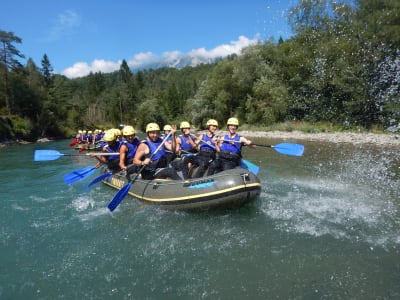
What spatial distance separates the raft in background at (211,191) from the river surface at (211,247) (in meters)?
0.28

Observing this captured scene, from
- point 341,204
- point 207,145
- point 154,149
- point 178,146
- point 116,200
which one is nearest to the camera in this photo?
point 116,200

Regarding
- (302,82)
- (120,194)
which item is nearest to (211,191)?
(120,194)

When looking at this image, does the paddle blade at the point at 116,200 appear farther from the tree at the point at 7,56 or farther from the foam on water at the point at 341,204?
the tree at the point at 7,56

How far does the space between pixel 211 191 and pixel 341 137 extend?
1827cm

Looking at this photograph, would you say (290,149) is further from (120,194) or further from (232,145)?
(120,194)

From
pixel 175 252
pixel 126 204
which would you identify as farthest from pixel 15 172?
pixel 175 252

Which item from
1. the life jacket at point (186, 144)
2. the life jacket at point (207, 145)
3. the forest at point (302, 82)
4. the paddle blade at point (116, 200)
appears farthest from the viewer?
the forest at point (302, 82)

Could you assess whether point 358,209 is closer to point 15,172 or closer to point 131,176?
point 131,176

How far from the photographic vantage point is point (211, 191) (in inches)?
275

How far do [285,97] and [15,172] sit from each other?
81.1ft

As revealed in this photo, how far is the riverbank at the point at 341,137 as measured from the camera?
19.2 m

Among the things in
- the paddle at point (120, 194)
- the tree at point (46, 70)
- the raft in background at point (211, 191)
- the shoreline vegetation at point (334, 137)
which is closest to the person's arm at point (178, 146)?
the paddle at point (120, 194)

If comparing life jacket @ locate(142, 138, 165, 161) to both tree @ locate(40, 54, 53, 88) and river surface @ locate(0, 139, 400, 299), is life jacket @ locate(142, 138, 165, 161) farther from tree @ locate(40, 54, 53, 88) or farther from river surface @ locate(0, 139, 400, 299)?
tree @ locate(40, 54, 53, 88)

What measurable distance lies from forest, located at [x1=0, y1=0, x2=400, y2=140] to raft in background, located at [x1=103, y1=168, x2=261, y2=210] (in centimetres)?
1837
